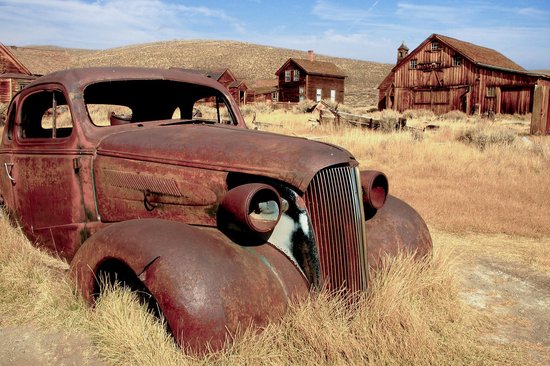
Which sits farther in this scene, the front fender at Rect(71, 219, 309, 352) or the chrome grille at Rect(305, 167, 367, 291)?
the chrome grille at Rect(305, 167, 367, 291)

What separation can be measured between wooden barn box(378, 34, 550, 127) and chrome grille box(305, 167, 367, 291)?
30261mm

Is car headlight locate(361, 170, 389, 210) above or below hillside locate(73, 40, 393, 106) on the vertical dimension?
below

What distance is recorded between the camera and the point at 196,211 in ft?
10.1

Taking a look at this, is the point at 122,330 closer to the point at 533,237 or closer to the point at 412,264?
the point at 412,264

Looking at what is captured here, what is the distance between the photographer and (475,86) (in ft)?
105

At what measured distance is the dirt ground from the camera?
2643 millimetres

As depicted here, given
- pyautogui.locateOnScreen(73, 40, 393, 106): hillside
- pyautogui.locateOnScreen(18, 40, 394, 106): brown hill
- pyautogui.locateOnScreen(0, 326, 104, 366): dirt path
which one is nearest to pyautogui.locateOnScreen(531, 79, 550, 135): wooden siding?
pyautogui.locateOnScreen(0, 326, 104, 366): dirt path

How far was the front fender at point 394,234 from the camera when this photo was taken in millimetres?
3629

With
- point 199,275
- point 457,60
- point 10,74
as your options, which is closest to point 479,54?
point 457,60

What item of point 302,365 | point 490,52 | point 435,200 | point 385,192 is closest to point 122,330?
point 302,365

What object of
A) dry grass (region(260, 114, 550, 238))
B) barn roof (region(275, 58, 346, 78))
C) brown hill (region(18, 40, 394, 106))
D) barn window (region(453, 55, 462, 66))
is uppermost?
brown hill (region(18, 40, 394, 106))

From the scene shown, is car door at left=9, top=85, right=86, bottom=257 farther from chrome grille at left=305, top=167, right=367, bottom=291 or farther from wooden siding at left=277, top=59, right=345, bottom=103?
wooden siding at left=277, top=59, right=345, bottom=103

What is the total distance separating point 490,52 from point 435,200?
112 ft

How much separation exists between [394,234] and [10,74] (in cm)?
3463
